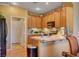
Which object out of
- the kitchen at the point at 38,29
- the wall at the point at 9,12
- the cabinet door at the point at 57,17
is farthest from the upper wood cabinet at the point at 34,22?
the cabinet door at the point at 57,17

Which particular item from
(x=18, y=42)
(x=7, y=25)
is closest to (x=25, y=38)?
(x=18, y=42)

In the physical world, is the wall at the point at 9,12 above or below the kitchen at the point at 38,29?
above

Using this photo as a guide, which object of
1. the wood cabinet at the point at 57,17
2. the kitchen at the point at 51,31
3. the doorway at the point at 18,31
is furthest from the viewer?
the doorway at the point at 18,31

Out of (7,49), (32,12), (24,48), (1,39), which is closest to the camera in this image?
(32,12)

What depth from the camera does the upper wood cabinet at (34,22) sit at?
2275mm

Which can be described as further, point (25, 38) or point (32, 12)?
point (25, 38)

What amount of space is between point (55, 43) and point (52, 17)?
49 cm

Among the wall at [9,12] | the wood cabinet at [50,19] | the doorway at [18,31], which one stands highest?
the wall at [9,12]

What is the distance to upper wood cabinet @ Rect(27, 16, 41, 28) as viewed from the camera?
2275 millimetres

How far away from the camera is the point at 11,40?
8.63ft

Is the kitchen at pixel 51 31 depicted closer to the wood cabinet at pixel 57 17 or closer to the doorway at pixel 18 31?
the wood cabinet at pixel 57 17

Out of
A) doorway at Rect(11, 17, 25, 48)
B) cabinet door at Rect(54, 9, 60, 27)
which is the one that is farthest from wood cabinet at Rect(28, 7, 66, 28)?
doorway at Rect(11, 17, 25, 48)

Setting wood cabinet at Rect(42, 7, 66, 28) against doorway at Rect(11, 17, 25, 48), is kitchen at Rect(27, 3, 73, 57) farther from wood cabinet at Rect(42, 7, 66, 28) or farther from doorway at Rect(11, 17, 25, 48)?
doorway at Rect(11, 17, 25, 48)

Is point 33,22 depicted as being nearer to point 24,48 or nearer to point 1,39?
point 24,48
